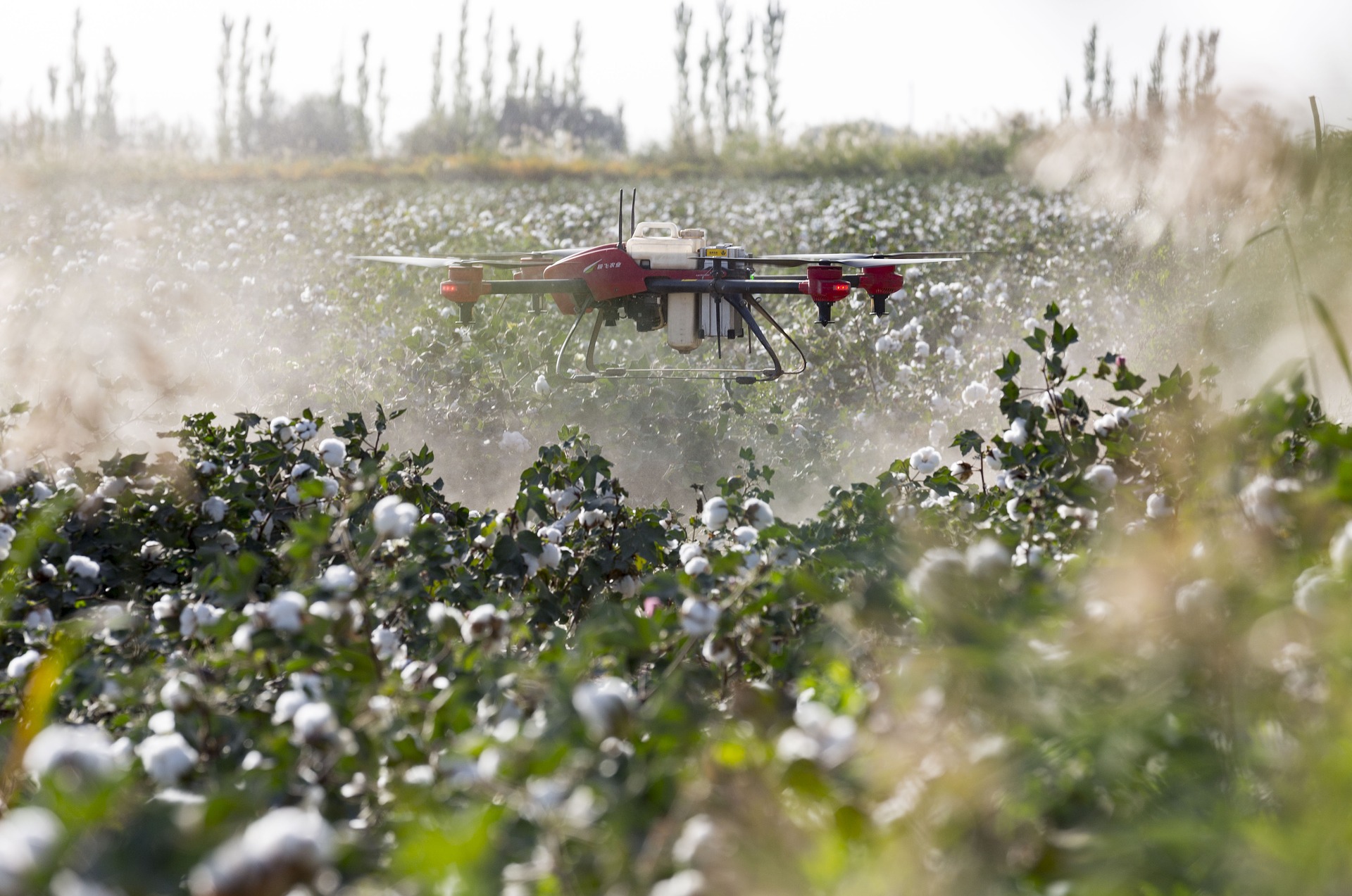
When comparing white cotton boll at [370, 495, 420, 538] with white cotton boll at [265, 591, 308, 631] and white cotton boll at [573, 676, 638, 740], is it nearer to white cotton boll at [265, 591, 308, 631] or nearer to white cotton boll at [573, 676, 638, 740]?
white cotton boll at [265, 591, 308, 631]

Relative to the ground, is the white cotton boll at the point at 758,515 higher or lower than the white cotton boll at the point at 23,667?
higher

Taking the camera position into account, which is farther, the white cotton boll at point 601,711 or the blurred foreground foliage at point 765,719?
the white cotton boll at point 601,711

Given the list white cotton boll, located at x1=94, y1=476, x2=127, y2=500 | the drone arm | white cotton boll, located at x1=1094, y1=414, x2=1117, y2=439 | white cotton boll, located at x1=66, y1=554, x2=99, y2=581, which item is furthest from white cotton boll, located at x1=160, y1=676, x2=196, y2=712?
the drone arm

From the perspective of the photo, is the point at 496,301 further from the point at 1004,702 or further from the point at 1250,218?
the point at 1004,702

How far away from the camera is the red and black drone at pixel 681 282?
5.02m

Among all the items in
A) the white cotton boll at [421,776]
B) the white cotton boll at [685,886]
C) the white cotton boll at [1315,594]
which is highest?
the white cotton boll at [1315,594]

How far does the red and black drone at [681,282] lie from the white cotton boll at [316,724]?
3.67m

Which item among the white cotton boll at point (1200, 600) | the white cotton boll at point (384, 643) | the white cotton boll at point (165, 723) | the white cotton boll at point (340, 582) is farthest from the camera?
the white cotton boll at point (384, 643)

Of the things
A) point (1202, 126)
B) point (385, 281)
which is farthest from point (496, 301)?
point (1202, 126)

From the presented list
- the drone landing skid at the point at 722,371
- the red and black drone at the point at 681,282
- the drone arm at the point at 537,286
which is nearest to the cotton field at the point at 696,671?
the red and black drone at the point at 681,282

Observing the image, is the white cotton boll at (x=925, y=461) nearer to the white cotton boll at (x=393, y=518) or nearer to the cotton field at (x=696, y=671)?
the cotton field at (x=696, y=671)

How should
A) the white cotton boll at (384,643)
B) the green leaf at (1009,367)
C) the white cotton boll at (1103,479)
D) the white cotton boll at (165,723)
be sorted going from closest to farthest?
the white cotton boll at (165,723) → the white cotton boll at (384,643) → the white cotton boll at (1103,479) → the green leaf at (1009,367)

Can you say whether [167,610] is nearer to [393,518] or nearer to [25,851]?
[393,518]

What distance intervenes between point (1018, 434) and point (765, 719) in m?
1.67
